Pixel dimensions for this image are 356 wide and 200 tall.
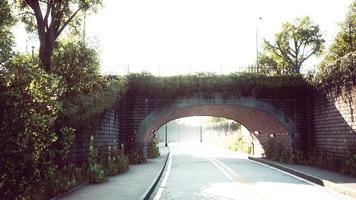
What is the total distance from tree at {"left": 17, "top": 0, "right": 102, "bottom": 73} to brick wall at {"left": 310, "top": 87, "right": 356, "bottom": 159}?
12.0 metres

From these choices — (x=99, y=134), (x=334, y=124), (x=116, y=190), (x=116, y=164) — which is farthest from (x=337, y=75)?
(x=116, y=190)

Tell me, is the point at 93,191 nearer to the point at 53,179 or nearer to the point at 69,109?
the point at 53,179

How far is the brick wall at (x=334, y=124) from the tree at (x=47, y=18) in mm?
12002

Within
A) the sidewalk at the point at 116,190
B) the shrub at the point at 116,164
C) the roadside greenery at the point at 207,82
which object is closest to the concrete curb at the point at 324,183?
the sidewalk at the point at 116,190

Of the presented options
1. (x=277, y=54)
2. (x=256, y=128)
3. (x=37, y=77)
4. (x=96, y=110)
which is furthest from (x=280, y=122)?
(x=277, y=54)

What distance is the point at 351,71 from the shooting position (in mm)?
14953

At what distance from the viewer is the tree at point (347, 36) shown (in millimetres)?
35188

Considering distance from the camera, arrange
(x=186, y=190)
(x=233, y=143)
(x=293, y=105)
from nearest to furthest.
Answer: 1. (x=186, y=190)
2. (x=293, y=105)
3. (x=233, y=143)

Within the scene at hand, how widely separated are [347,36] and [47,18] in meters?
29.3

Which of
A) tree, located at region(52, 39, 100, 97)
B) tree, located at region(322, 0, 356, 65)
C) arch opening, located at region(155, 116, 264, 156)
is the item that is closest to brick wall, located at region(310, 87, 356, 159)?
arch opening, located at region(155, 116, 264, 156)

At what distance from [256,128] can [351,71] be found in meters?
12.8

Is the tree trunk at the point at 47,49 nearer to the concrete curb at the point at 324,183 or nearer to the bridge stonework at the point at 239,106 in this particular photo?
the bridge stonework at the point at 239,106

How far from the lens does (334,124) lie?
16984 millimetres

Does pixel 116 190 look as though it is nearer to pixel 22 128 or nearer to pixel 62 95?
pixel 62 95
